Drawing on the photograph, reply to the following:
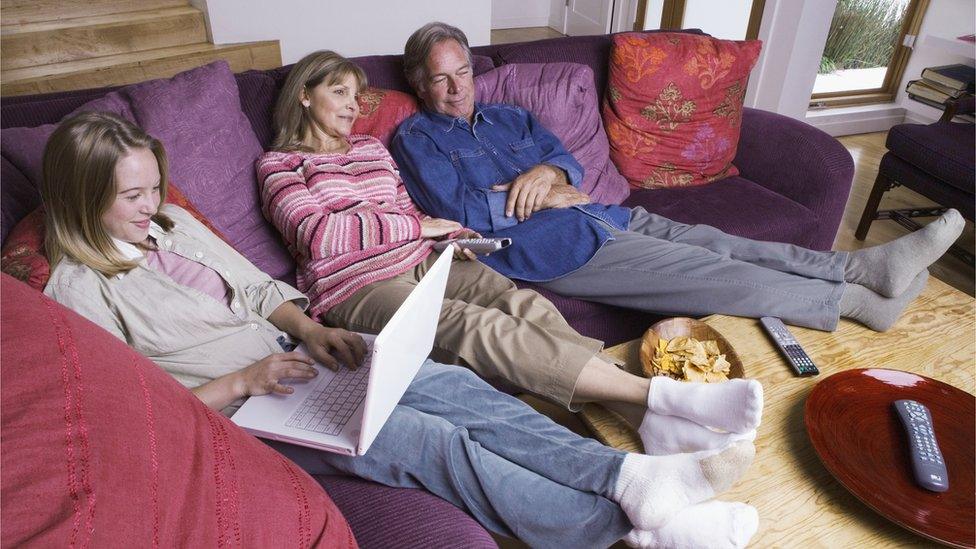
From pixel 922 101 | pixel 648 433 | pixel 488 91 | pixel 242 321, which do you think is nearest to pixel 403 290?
pixel 242 321

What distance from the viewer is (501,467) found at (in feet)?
3.78

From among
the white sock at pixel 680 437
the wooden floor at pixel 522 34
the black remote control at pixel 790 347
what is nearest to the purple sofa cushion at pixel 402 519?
the white sock at pixel 680 437

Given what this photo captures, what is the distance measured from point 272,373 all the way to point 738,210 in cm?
164

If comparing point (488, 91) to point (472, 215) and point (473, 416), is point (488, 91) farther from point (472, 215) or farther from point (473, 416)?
point (473, 416)

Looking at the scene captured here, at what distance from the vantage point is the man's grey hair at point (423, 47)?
196cm

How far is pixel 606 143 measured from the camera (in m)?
2.32

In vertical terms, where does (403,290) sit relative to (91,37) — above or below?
below

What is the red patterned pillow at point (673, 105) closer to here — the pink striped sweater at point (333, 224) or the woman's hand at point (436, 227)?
the woman's hand at point (436, 227)

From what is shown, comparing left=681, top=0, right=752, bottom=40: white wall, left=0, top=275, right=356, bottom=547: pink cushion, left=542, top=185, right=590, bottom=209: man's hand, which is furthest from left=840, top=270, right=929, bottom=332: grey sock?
left=681, top=0, right=752, bottom=40: white wall

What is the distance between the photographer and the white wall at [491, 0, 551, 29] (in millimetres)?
5620

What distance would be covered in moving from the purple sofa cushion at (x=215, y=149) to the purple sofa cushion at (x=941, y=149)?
252 centimetres

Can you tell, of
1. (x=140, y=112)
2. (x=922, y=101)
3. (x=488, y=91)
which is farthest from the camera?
(x=922, y=101)

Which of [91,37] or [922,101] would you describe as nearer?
[91,37]

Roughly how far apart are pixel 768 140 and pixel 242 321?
6.51ft
